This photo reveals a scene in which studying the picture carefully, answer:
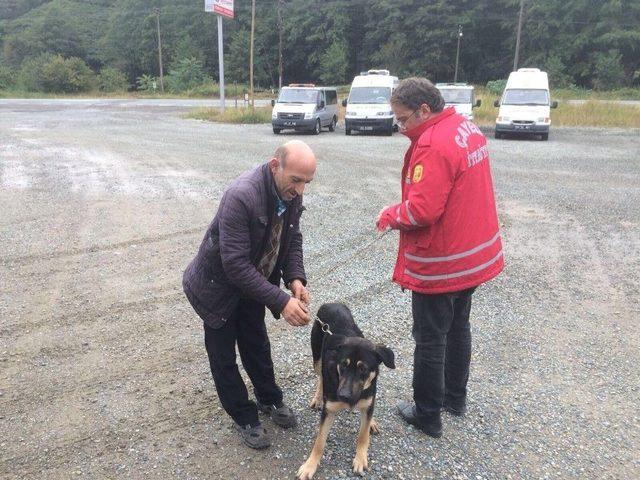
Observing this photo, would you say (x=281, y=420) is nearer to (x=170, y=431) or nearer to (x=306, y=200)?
(x=170, y=431)

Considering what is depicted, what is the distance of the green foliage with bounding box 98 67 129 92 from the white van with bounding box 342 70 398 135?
55778mm

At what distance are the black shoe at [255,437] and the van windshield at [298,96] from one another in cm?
1997

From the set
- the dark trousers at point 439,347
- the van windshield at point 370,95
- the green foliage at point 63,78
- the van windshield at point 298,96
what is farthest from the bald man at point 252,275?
the green foliage at point 63,78

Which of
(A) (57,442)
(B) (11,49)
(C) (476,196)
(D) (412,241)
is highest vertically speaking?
(B) (11,49)

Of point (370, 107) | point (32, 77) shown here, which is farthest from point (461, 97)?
point (32, 77)

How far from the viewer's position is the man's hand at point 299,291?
121 inches

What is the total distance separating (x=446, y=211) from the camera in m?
2.83

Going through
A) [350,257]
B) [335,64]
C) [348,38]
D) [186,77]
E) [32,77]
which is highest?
[348,38]

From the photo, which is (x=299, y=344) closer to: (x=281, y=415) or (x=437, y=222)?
(x=281, y=415)

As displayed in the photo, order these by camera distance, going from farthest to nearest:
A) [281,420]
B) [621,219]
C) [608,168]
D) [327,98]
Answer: [327,98] < [608,168] < [621,219] < [281,420]

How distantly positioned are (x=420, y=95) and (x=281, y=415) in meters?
2.07

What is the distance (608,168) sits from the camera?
44.5ft

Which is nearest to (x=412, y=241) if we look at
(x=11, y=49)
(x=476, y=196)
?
(x=476, y=196)

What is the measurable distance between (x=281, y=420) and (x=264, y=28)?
259 feet
